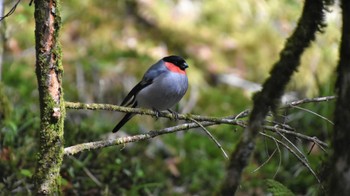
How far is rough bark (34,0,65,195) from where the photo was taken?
2.64m

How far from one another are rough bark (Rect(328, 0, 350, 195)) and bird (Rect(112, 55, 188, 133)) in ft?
8.35

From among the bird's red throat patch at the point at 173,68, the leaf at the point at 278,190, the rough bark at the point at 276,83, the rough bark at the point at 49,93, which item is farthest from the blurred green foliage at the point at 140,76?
the rough bark at the point at 276,83

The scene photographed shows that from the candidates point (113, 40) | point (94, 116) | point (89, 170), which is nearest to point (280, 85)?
point (89, 170)

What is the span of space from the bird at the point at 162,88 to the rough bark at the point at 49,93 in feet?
5.30

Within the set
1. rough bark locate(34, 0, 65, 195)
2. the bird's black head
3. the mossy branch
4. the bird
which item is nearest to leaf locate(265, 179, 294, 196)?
the mossy branch

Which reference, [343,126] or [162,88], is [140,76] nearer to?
[162,88]

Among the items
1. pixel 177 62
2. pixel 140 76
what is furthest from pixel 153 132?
pixel 140 76

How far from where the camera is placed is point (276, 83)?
7.16 ft

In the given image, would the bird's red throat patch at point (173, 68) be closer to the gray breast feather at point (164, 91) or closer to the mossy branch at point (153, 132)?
the gray breast feather at point (164, 91)

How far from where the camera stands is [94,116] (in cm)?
669

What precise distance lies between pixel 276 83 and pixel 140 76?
6036 mm

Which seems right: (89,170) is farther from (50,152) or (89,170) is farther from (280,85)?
(280,85)

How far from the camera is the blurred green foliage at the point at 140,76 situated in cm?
491

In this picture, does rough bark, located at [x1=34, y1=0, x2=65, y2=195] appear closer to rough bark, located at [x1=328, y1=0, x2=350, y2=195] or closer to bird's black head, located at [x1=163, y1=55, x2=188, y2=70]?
rough bark, located at [x1=328, y1=0, x2=350, y2=195]
